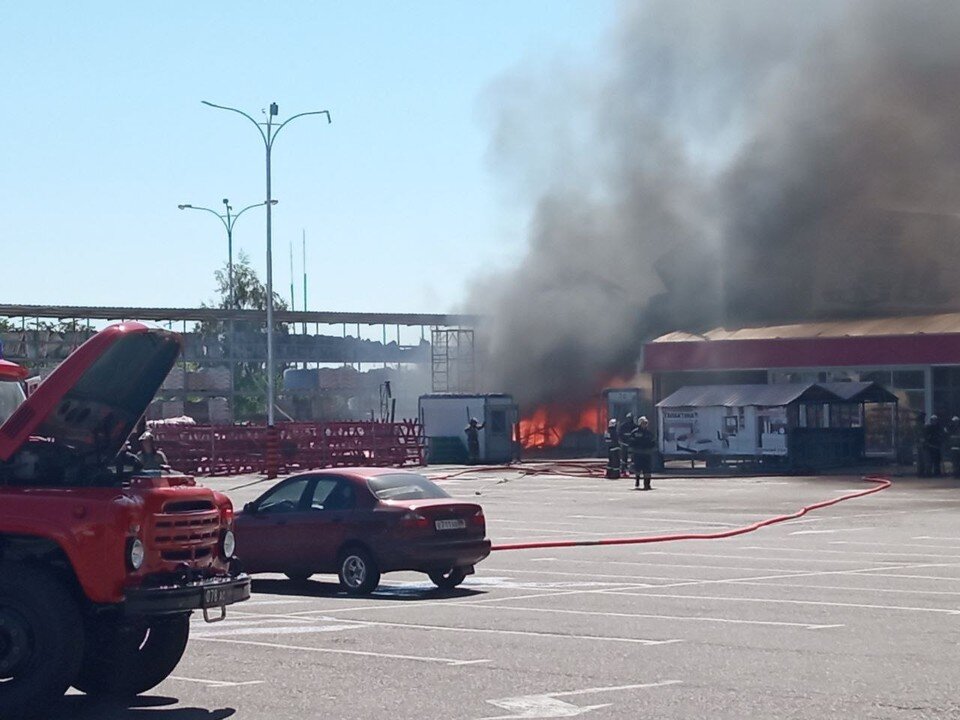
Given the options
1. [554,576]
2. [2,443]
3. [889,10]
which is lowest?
[554,576]

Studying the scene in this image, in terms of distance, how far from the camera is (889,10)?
57562 millimetres

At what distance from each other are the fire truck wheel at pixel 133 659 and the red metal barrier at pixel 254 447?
37216 millimetres

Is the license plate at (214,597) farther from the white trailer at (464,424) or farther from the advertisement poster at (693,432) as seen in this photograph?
the white trailer at (464,424)

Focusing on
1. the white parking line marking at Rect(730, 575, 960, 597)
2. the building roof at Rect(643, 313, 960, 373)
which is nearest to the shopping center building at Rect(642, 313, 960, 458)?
the building roof at Rect(643, 313, 960, 373)

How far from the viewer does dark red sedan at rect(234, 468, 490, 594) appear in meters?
17.4

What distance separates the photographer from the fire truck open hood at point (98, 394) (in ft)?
33.3

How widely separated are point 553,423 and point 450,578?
49157 mm

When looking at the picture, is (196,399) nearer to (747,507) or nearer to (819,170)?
(819,170)

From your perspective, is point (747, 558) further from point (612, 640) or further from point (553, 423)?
point (553, 423)

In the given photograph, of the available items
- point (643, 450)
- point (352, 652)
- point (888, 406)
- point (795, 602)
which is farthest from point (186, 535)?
point (888, 406)

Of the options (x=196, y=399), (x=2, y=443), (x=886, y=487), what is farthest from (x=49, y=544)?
(x=196, y=399)

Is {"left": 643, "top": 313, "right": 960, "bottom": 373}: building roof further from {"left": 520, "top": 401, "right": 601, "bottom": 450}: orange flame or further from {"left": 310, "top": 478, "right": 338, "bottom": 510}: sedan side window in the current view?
{"left": 310, "top": 478, "right": 338, "bottom": 510}: sedan side window

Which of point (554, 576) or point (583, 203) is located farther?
point (583, 203)

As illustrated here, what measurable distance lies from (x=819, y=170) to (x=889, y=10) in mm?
6743
